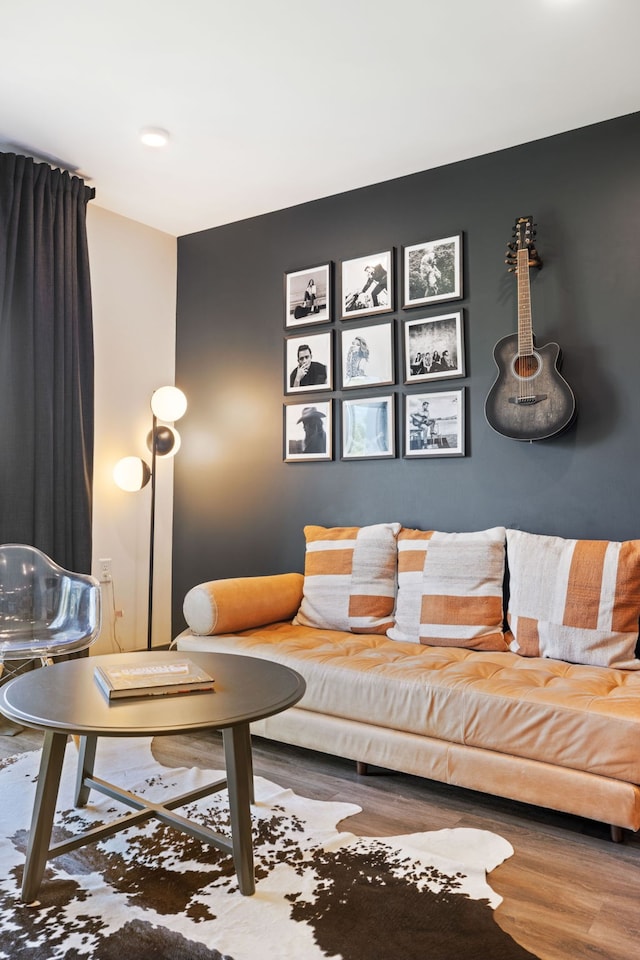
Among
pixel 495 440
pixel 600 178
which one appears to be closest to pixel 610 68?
pixel 600 178

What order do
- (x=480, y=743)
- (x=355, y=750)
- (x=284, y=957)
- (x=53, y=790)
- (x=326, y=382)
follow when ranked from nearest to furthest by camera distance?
(x=284, y=957)
(x=53, y=790)
(x=480, y=743)
(x=355, y=750)
(x=326, y=382)

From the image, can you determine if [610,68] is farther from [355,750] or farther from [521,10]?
[355,750]

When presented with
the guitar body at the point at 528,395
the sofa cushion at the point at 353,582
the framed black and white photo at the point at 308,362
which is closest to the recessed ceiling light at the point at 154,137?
the framed black and white photo at the point at 308,362

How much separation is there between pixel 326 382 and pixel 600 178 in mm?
1635

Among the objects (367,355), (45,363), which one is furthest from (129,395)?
(367,355)

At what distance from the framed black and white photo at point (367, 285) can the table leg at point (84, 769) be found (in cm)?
248

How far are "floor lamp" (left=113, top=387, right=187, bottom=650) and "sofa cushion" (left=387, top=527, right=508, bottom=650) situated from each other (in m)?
1.60

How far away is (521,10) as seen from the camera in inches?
96.2

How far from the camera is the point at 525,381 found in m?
3.16

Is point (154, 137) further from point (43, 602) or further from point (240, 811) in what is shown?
point (240, 811)

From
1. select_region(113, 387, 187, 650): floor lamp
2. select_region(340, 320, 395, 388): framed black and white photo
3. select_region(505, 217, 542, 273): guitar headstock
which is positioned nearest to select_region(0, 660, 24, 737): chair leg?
select_region(113, 387, 187, 650): floor lamp

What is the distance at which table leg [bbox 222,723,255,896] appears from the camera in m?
1.80

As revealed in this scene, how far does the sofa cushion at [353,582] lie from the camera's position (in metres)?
3.32

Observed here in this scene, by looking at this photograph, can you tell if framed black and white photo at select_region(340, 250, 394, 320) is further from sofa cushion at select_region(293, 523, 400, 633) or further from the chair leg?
the chair leg
